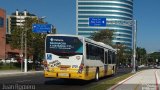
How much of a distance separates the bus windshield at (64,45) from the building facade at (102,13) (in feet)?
125

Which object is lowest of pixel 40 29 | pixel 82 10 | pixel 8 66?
pixel 8 66

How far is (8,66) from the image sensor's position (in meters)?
72.6

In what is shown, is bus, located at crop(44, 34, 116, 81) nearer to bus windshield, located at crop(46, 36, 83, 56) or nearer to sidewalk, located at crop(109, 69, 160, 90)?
bus windshield, located at crop(46, 36, 83, 56)

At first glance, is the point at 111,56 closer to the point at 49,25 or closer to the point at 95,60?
the point at 95,60

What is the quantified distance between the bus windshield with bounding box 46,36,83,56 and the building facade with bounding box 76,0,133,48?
38216mm

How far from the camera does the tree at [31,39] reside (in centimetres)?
7038

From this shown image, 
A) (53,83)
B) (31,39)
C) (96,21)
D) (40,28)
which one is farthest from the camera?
(31,39)

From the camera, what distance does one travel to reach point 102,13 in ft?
349

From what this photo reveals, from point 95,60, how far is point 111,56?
9590 millimetres

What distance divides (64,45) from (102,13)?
8100 cm

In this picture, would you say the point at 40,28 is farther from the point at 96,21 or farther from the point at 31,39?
the point at 96,21

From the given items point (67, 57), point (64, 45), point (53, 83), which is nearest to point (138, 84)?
point (67, 57)

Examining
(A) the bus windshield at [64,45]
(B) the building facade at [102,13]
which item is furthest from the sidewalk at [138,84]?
(B) the building facade at [102,13]

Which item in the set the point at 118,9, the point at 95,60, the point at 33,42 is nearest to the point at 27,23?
the point at 33,42
